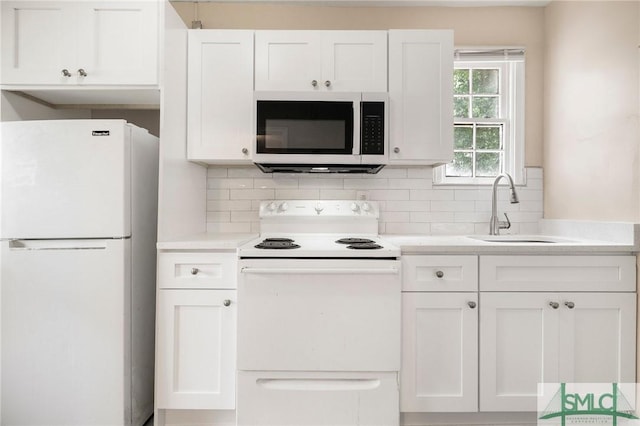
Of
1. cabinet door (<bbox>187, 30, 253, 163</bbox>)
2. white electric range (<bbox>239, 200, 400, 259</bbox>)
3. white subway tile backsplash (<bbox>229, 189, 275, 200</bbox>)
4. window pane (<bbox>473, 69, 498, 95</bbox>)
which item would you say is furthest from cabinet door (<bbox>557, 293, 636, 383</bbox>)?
cabinet door (<bbox>187, 30, 253, 163</bbox>)

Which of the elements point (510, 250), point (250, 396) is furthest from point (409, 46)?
point (250, 396)

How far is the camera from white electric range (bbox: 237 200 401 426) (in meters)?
1.73

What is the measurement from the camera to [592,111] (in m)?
2.06

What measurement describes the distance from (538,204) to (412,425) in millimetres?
1673

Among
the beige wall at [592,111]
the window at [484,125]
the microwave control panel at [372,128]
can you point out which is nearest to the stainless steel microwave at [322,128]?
the microwave control panel at [372,128]

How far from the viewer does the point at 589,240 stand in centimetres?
203

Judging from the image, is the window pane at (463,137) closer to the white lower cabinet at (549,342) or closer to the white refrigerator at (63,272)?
the white lower cabinet at (549,342)

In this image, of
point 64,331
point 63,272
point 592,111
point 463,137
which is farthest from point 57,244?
point 592,111

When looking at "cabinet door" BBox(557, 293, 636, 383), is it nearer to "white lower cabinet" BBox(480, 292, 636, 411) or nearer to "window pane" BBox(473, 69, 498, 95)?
"white lower cabinet" BBox(480, 292, 636, 411)

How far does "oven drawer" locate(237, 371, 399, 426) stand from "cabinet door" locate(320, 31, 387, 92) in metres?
1.57

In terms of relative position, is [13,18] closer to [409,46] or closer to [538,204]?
[409,46]

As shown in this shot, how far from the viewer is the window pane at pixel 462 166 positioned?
2.59m

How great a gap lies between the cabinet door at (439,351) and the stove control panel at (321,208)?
751mm

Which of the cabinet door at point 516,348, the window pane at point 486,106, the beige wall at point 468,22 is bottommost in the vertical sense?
the cabinet door at point 516,348
